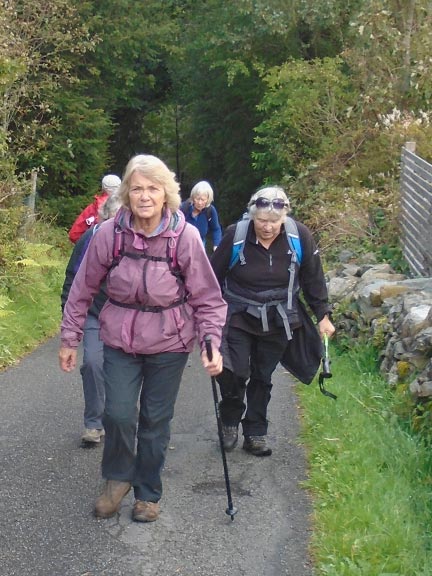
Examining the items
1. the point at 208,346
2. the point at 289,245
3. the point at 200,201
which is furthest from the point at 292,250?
the point at 200,201

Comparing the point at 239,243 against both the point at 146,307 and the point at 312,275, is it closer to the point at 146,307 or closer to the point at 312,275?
the point at 312,275

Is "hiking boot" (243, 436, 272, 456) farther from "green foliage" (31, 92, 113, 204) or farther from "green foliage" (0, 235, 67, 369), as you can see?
"green foliage" (31, 92, 113, 204)

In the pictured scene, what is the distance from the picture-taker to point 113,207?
18.4 ft

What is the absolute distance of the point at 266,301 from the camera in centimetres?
552

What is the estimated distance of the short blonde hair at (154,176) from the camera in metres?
4.34

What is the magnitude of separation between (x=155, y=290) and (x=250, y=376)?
69.1 inches

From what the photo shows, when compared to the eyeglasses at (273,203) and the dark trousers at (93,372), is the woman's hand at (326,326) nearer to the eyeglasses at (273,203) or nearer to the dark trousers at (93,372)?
the eyeglasses at (273,203)

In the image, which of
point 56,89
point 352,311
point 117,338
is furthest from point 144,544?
point 56,89

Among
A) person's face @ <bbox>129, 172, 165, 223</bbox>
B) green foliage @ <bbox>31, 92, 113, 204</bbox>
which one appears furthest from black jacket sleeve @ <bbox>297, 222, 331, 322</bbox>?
green foliage @ <bbox>31, 92, 113, 204</bbox>

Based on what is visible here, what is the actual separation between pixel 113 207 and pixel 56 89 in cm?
1312

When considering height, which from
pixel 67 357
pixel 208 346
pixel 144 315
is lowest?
pixel 67 357

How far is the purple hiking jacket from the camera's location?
4363 mm

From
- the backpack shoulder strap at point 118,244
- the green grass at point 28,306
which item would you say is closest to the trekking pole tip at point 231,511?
the backpack shoulder strap at point 118,244

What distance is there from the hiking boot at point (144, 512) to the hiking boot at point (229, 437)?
1321 mm
